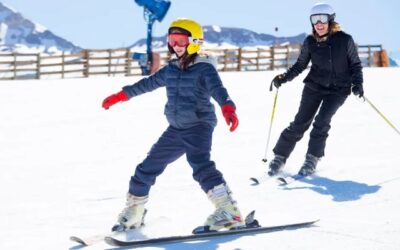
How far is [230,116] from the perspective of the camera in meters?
4.62

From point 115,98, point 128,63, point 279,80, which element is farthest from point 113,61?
point 115,98

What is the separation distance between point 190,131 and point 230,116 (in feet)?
1.62

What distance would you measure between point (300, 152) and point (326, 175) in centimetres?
170

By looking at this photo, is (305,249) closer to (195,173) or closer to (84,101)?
(195,173)

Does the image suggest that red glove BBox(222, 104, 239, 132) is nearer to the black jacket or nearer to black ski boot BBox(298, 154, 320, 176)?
the black jacket

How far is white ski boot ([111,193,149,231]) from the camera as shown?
507 centimetres

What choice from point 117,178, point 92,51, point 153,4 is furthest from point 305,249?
point 92,51

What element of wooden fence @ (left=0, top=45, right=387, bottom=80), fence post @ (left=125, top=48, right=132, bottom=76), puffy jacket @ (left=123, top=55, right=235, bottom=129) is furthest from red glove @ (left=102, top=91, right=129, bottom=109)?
fence post @ (left=125, top=48, right=132, bottom=76)

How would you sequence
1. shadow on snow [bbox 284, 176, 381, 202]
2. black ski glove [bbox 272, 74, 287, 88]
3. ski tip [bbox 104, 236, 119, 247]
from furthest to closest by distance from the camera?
1. black ski glove [bbox 272, 74, 287, 88]
2. shadow on snow [bbox 284, 176, 381, 202]
3. ski tip [bbox 104, 236, 119, 247]

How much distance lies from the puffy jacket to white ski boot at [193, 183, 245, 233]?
43 centimetres

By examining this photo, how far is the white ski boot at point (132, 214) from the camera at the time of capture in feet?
16.6

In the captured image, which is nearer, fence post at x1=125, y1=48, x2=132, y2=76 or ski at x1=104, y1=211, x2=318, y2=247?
ski at x1=104, y1=211, x2=318, y2=247

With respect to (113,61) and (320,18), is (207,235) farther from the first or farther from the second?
(113,61)

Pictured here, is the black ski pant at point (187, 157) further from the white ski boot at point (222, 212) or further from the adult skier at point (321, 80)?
the adult skier at point (321, 80)
